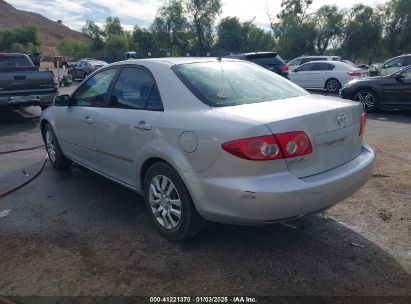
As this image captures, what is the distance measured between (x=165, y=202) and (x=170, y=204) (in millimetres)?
68

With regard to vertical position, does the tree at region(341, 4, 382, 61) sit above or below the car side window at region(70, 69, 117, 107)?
above

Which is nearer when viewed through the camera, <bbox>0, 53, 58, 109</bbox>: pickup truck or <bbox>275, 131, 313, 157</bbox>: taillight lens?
<bbox>275, 131, 313, 157</bbox>: taillight lens

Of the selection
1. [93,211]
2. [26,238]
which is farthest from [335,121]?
[26,238]

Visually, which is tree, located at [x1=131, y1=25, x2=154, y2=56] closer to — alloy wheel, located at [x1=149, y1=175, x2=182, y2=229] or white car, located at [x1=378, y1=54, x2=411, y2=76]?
white car, located at [x1=378, y1=54, x2=411, y2=76]

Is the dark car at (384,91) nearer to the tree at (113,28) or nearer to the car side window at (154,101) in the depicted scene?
the car side window at (154,101)

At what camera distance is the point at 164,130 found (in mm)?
3369

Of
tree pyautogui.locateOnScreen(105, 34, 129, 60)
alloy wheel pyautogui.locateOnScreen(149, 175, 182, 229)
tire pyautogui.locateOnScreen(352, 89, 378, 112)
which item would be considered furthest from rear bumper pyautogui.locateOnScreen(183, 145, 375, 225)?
tree pyautogui.locateOnScreen(105, 34, 129, 60)

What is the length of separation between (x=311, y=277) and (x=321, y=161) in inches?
35.4

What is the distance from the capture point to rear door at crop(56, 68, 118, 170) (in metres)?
4.50

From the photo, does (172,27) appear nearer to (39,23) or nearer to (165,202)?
(165,202)

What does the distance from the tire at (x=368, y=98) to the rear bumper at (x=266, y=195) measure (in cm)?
835

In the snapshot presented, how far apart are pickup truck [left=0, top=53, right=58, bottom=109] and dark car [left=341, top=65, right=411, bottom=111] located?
8393mm

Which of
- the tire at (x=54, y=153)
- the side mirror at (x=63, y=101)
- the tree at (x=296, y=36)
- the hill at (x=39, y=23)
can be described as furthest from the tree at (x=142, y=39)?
the hill at (x=39, y=23)

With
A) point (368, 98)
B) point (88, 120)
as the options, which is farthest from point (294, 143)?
point (368, 98)
